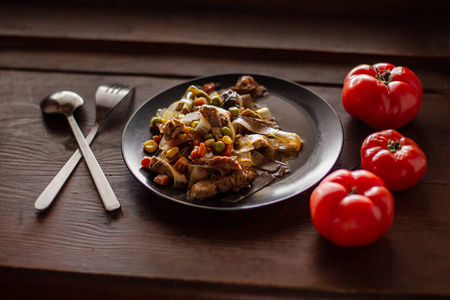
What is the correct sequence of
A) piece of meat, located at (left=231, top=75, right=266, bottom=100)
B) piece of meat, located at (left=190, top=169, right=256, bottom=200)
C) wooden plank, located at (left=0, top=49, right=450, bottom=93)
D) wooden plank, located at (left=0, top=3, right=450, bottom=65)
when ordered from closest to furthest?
1. piece of meat, located at (left=190, top=169, right=256, bottom=200)
2. piece of meat, located at (left=231, top=75, right=266, bottom=100)
3. wooden plank, located at (left=0, top=49, right=450, bottom=93)
4. wooden plank, located at (left=0, top=3, right=450, bottom=65)

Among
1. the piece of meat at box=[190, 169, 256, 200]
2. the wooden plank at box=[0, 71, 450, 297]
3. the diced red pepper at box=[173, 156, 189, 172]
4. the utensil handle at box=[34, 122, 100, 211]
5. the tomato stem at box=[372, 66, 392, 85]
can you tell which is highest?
the tomato stem at box=[372, 66, 392, 85]

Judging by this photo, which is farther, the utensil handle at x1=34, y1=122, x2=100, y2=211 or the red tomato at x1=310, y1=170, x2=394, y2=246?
the utensil handle at x1=34, y1=122, x2=100, y2=211

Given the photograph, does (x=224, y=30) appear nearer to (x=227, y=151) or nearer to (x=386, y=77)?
(x=386, y=77)

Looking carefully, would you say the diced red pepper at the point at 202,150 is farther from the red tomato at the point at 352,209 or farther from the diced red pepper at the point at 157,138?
the red tomato at the point at 352,209

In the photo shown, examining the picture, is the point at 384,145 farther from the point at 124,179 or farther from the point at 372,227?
the point at 124,179

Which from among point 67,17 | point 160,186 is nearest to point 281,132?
point 160,186

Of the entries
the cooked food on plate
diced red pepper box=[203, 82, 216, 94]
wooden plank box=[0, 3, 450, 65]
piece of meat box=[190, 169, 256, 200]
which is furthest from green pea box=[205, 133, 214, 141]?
wooden plank box=[0, 3, 450, 65]

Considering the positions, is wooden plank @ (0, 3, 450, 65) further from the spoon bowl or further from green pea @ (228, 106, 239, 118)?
green pea @ (228, 106, 239, 118)
